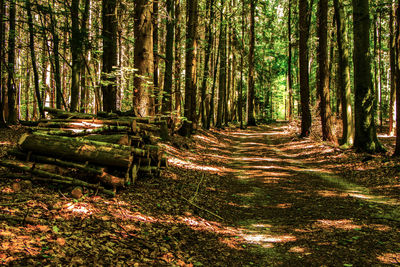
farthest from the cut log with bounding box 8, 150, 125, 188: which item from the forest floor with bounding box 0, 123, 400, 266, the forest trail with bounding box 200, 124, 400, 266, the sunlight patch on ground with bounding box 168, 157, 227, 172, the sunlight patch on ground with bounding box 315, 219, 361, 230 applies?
the sunlight patch on ground with bounding box 315, 219, 361, 230

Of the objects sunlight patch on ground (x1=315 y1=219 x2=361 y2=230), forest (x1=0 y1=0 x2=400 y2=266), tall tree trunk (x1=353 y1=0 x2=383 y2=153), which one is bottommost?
sunlight patch on ground (x1=315 y1=219 x2=361 y2=230)

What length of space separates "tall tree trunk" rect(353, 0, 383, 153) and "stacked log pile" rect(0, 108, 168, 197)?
10499 mm

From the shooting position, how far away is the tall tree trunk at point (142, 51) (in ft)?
26.0

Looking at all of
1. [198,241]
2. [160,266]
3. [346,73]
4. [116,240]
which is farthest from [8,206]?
[346,73]

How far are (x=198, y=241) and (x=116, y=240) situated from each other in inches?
61.9

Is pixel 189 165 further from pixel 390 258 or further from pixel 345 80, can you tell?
pixel 345 80

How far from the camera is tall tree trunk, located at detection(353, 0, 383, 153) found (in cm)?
1181

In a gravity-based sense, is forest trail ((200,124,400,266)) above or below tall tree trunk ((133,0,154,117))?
below

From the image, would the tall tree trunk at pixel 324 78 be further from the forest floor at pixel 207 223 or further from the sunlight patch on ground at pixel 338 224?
the sunlight patch on ground at pixel 338 224

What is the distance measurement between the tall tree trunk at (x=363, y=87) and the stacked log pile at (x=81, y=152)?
34.4 feet

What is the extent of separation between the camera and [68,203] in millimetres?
4754

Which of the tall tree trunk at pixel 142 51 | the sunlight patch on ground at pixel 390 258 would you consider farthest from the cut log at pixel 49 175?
the sunlight patch on ground at pixel 390 258

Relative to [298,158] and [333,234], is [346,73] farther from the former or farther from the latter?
[333,234]

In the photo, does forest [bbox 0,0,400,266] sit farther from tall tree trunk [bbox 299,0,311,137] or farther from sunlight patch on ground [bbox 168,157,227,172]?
tall tree trunk [bbox 299,0,311,137]
